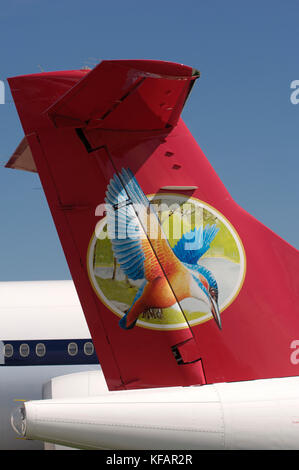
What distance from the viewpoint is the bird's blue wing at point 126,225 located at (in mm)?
4793

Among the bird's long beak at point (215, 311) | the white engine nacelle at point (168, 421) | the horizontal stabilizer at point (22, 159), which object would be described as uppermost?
the horizontal stabilizer at point (22, 159)

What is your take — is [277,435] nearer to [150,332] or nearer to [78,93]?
[150,332]

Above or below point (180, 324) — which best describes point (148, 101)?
above

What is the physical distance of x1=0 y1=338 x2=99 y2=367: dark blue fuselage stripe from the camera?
1065 cm

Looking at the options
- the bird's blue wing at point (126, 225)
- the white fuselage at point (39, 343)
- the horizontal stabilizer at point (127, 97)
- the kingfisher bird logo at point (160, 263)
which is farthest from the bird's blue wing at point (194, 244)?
the white fuselage at point (39, 343)

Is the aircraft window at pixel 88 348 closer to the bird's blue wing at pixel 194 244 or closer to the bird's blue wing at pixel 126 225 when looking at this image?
the bird's blue wing at pixel 126 225

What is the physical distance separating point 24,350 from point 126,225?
656 centimetres

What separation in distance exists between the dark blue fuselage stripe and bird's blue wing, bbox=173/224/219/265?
6233 millimetres

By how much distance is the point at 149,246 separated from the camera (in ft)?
15.7

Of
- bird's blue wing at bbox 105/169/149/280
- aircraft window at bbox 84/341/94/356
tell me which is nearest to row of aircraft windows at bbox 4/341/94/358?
aircraft window at bbox 84/341/94/356

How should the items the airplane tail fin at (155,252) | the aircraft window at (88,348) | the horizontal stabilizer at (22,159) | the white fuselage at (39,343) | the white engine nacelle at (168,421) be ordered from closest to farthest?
1. the white engine nacelle at (168,421)
2. the airplane tail fin at (155,252)
3. the horizontal stabilizer at (22,159)
4. the white fuselage at (39,343)
5. the aircraft window at (88,348)
